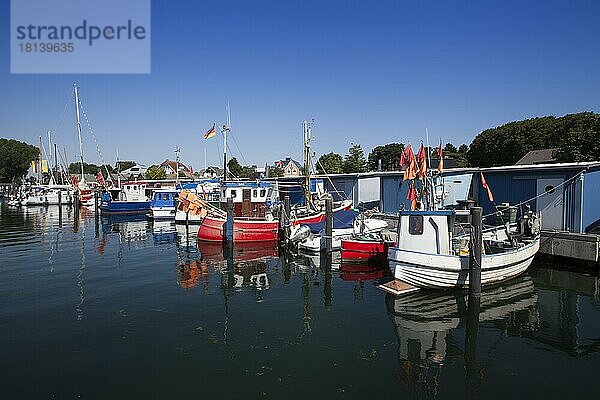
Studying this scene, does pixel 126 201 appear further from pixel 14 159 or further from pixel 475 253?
pixel 14 159

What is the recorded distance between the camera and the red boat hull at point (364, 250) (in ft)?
68.3

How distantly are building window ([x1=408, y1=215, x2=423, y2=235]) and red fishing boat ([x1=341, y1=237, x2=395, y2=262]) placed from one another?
4.87 metres

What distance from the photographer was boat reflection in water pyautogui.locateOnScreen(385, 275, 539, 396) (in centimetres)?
1025

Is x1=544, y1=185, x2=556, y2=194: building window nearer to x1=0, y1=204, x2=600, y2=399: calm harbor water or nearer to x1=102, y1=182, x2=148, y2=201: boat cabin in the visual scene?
x1=0, y1=204, x2=600, y2=399: calm harbor water

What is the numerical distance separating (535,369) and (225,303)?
964cm

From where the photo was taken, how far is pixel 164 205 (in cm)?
4581

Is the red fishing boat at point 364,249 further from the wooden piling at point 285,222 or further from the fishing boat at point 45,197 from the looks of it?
the fishing boat at point 45,197

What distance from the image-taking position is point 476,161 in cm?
6962

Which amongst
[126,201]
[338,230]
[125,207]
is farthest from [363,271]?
[126,201]

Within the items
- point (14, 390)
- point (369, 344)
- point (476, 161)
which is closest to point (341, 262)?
point (369, 344)

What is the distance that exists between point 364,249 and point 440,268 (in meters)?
6.04

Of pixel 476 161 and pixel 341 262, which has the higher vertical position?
pixel 476 161

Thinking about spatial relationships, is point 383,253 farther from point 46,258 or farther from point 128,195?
point 128,195

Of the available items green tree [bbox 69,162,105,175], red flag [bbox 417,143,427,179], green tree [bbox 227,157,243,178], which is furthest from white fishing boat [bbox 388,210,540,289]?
green tree [bbox 69,162,105,175]
